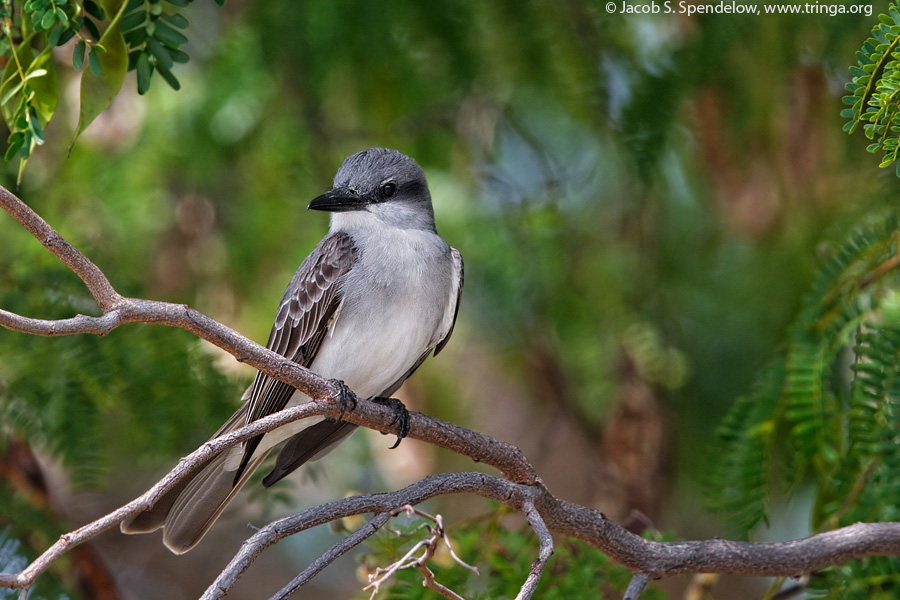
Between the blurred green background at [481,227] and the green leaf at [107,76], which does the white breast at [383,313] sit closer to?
the blurred green background at [481,227]

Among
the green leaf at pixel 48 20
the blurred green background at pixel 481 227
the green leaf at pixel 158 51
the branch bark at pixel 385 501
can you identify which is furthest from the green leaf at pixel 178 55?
the blurred green background at pixel 481 227

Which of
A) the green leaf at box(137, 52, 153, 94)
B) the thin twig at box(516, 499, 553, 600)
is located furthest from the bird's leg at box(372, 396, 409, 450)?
the green leaf at box(137, 52, 153, 94)

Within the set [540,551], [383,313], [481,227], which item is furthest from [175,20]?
[481,227]

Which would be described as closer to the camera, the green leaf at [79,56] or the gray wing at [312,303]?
the green leaf at [79,56]

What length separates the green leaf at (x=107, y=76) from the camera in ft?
8.66

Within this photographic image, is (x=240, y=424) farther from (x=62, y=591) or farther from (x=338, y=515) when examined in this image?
(x=338, y=515)

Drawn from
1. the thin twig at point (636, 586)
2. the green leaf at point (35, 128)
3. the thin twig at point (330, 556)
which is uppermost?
the green leaf at point (35, 128)

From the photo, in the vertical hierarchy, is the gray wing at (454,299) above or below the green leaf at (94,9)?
above

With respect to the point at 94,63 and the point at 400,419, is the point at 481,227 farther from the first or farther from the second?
the point at 94,63

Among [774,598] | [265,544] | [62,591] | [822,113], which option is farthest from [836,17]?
[62,591]

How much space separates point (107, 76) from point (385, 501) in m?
1.37

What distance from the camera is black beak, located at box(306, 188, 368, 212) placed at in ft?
12.0

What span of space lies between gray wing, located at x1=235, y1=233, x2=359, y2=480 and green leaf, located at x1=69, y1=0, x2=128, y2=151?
1.24m

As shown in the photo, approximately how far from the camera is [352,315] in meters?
3.66
